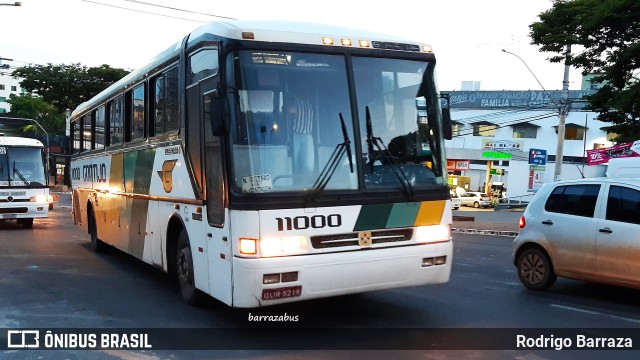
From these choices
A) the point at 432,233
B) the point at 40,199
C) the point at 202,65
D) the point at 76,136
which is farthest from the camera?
the point at 40,199

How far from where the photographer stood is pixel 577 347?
19.9 ft

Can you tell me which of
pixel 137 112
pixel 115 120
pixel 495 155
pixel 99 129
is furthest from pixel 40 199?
pixel 495 155

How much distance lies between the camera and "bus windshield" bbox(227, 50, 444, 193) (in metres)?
5.93

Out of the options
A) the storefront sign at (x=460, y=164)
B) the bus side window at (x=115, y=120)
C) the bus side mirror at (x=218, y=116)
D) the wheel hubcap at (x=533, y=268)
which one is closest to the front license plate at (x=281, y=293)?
the bus side mirror at (x=218, y=116)

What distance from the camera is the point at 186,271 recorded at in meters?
7.56

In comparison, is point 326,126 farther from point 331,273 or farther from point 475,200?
point 475,200

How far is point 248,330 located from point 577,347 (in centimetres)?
346

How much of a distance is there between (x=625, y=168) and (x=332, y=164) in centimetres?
643

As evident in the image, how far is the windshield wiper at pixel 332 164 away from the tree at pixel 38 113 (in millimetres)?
69131

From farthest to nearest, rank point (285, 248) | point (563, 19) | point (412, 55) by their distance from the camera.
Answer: point (563, 19), point (412, 55), point (285, 248)

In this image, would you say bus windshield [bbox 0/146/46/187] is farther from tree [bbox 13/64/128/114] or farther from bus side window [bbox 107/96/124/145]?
tree [bbox 13/64/128/114]

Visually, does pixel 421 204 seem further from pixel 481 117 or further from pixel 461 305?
pixel 481 117

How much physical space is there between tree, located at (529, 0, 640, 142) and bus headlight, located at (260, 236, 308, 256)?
15.7 m

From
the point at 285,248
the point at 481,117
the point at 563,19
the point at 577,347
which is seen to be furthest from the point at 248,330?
the point at 481,117
